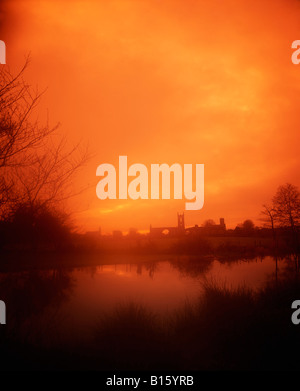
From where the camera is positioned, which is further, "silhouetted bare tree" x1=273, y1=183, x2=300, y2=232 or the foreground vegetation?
"silhouetted bare tree" x1=273, y1=183, x2=300, y2=232

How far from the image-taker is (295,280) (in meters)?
9.70

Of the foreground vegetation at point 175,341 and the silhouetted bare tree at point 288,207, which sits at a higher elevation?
the silhouetted bare tree at point 288,207

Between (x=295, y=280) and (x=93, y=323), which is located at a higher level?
(x=295, y=280)

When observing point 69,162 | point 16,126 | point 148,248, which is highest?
point 16,126

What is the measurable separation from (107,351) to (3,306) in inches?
119

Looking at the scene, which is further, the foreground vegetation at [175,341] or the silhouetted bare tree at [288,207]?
the silhouetted bare tree at [288,207]

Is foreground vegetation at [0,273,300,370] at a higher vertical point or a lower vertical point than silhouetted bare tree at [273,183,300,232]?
lower

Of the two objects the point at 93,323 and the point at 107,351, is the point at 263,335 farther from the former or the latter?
the point at 93,323

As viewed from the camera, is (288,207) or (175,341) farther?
(288,207)

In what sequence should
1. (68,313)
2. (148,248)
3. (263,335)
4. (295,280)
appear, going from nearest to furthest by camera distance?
1. (263,335)
2. (68,313)
3. (295,280)
4. (148,248)
